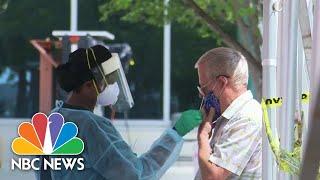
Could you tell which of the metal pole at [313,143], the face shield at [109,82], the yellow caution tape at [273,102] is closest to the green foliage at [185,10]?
the face shield at [109,82]

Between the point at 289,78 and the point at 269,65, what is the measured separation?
0.21 m

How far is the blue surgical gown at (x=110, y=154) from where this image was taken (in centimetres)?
282

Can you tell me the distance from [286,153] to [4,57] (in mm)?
7451

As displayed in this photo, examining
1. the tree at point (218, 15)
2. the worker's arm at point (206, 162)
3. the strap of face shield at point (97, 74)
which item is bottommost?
the worker's arm at point (206, 162)

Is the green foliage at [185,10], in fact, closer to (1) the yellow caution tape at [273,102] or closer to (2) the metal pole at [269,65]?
(2) the metal pole at [269,65]

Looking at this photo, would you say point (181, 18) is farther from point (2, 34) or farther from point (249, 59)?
point (2, 34)

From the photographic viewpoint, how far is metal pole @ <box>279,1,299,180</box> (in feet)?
7.13

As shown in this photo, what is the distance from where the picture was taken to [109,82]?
3.09 metres

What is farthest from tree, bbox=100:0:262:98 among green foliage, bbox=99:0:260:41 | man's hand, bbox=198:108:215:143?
man's hand, bbox=198:108:215:143

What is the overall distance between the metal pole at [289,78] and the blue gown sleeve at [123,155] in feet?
2.58

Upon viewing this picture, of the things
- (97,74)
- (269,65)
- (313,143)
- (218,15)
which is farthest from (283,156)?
(218,15)

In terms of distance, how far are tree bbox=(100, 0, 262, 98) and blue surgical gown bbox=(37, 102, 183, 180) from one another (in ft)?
6.17

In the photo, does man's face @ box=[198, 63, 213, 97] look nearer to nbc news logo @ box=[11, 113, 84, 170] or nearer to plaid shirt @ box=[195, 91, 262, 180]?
plaid shirt @ box=[195, 91, 262, 180]

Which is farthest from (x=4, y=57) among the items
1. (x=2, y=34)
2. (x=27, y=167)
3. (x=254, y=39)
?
(x=27, y=167)
